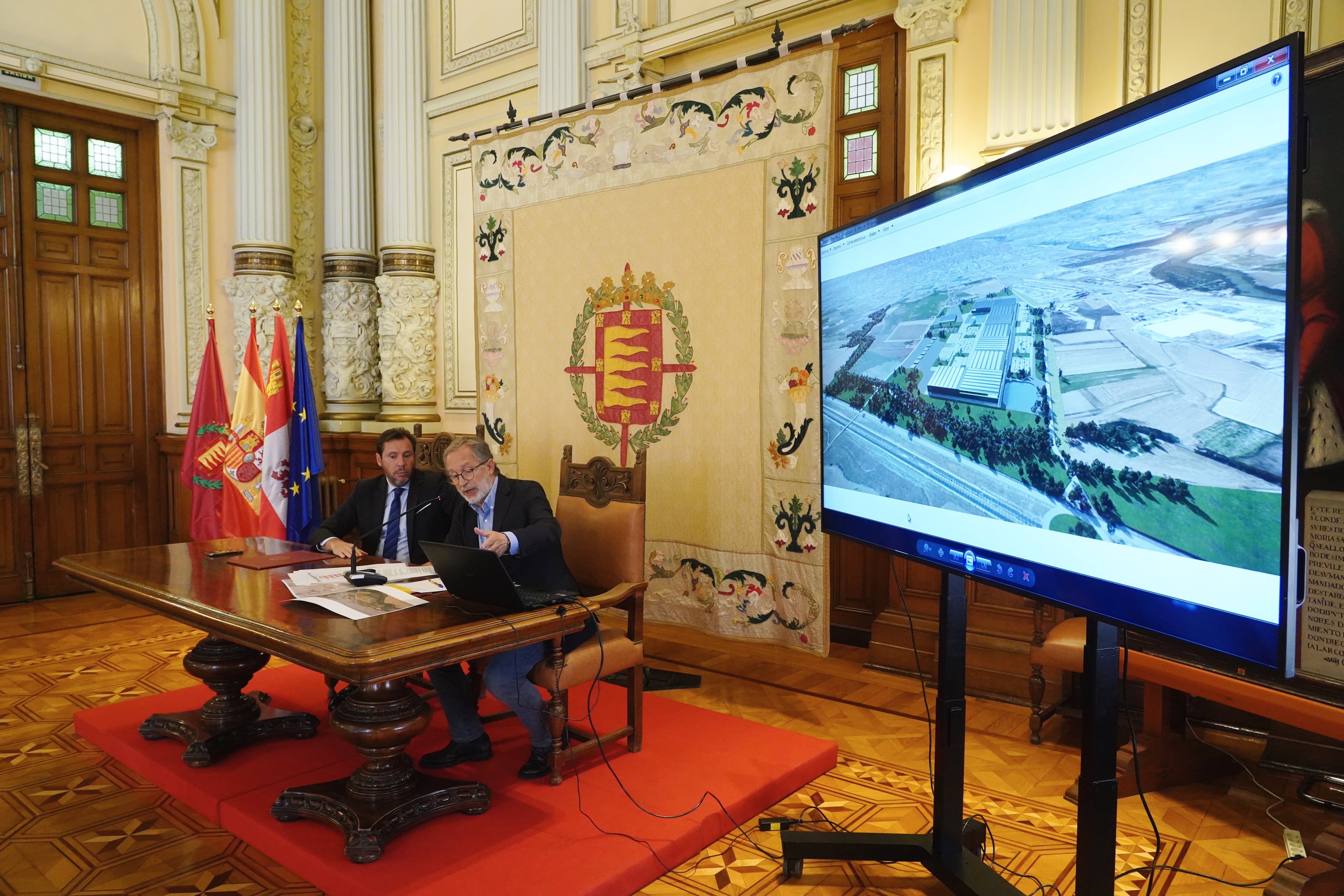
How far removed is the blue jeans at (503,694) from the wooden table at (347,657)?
16 centimetres

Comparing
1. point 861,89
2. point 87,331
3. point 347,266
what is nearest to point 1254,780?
point 861,89

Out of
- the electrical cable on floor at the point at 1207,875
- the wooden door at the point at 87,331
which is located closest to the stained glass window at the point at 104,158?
the wooden door at the point at 87,331

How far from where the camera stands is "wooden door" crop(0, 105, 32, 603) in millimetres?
5438

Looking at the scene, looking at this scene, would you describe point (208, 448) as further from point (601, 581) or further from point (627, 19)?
point (627, 19)

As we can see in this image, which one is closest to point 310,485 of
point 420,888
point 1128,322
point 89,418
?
point 89,418

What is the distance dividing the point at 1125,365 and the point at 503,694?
6.71 feet

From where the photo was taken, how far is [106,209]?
5.87 metres

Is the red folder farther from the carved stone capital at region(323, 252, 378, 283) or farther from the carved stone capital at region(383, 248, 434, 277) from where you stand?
the carved stone capital at region(323, 252, 378, 283)

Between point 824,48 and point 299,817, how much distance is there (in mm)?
3240

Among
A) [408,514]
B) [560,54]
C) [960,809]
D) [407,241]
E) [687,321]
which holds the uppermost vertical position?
[560,54]

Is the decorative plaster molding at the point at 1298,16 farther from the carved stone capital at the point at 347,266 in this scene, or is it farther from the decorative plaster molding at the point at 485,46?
the carved stone capital at the point at 347,266

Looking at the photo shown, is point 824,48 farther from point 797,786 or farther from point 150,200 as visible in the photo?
point 150,200

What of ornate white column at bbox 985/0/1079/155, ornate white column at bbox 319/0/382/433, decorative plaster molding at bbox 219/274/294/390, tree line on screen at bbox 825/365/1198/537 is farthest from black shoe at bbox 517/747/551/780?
decorative plaster molding at bbox 219/274/294/390

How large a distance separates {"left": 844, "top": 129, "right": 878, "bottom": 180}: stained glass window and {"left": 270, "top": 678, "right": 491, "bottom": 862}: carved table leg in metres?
3.30
